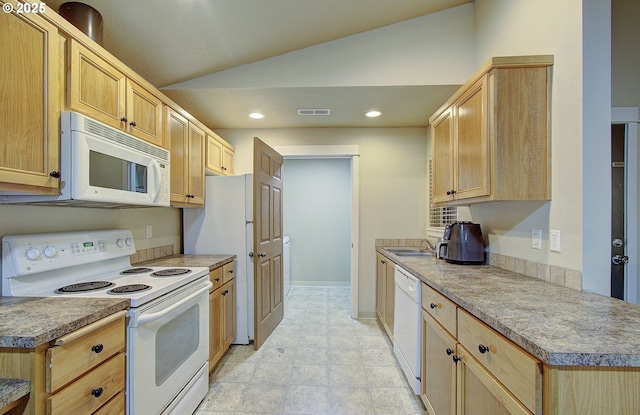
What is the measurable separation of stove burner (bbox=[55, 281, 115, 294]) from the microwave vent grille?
0.76m

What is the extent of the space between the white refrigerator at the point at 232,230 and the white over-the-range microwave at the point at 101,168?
0.86 m

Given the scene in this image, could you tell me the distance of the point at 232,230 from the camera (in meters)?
2.72

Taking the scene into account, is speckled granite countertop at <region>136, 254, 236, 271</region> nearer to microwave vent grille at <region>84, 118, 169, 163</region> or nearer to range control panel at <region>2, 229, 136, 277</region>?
range control panel at <region>2, 229, 136, 277</region>

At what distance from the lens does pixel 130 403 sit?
1.25 meters

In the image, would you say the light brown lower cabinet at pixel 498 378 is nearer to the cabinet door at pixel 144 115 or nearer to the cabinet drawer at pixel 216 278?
the cabinet drawer at pixel 216 278

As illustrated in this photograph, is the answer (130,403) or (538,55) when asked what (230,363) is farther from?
(538,55)

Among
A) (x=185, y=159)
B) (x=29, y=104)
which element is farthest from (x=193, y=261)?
(x=29, y=104)

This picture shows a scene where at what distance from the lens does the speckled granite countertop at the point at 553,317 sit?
76 cm

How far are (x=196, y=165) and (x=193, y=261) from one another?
86 centimetres

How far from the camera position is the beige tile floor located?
1.87 meters

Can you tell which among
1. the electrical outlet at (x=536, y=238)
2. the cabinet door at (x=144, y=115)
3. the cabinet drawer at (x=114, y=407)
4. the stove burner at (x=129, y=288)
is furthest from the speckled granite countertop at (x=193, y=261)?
Result: the electrical outlet at (x=536, y=238)

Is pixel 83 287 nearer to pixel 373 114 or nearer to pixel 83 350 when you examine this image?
pixel 83 350

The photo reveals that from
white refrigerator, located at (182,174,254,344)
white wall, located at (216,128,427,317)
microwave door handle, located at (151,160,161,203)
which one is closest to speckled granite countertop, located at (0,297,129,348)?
microwave door handle, located at (151,160,161,203)

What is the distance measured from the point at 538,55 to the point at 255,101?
7.02 ft
